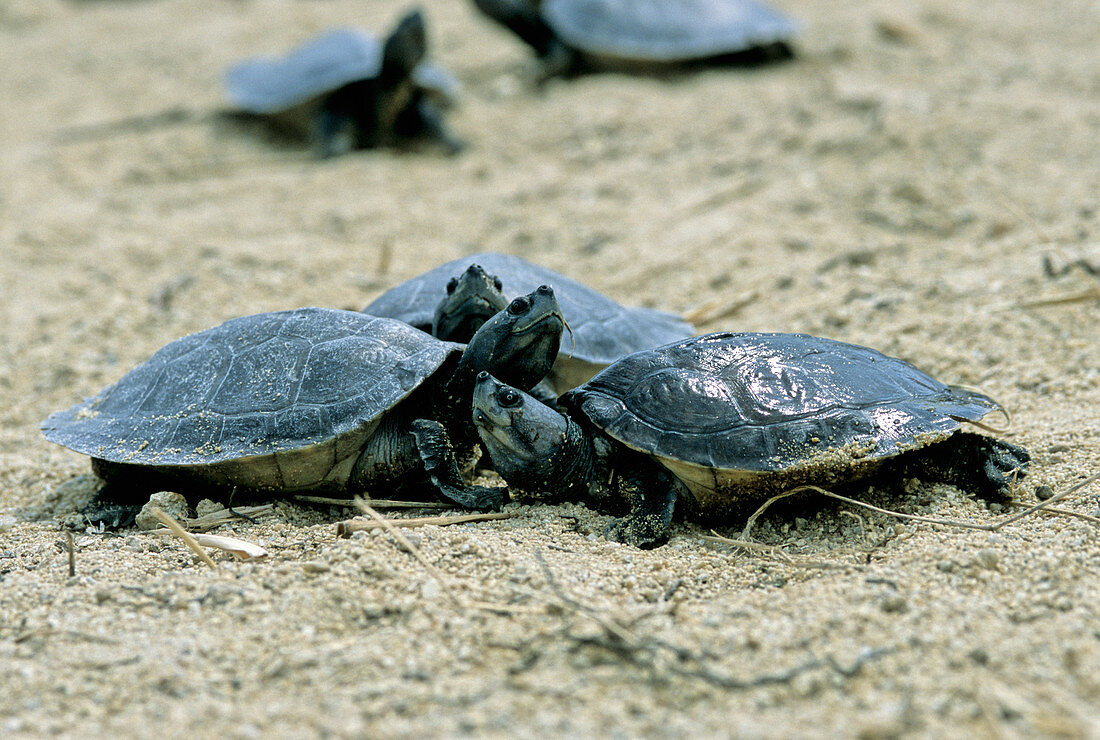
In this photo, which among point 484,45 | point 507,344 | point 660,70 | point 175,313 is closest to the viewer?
point 507,344

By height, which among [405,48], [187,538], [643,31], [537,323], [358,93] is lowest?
[187,538]

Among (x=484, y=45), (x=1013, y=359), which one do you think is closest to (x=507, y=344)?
(x=1013, y=359)

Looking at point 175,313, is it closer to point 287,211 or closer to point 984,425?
point 287,211

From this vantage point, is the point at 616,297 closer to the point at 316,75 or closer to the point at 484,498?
the point at 484,498

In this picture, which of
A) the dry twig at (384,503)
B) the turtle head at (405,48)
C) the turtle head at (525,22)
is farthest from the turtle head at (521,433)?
the turtle head at (525,22)

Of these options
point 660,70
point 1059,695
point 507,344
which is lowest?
point 1059,695

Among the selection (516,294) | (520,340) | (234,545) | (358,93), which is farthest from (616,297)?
(358,93)

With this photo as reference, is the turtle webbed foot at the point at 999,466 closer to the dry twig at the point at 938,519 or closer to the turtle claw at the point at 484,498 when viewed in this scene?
the dry twig at the point at 938,519
